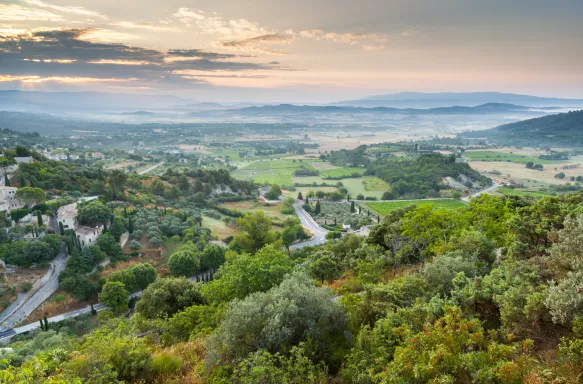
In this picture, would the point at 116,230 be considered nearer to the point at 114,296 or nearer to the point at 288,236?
the point at 114,296

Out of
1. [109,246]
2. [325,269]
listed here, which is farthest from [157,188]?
[325,269]

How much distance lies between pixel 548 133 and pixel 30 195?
660ft

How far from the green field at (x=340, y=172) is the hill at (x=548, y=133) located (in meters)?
101

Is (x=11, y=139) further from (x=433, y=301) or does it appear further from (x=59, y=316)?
(x=433, y=301)

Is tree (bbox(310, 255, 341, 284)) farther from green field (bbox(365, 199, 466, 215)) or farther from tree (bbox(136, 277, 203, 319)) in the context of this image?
green field (bbox(365, 199, 466, 215))

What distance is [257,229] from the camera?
3412 cm

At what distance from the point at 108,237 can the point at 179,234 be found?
29.0ft

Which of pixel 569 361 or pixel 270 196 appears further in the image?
pixel 270 196

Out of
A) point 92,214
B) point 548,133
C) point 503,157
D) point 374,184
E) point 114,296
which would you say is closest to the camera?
point 114,296

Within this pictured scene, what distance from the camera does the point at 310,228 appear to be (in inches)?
2206

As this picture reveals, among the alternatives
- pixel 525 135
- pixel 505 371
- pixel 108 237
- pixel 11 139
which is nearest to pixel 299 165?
pixel 108 237

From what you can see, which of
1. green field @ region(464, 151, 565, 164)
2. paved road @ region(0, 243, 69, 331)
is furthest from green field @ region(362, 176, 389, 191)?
paved road @ region(0, 243, 69, 331)

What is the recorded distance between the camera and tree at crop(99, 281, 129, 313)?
2933cm

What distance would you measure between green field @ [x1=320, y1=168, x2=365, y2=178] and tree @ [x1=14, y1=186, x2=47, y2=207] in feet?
235
